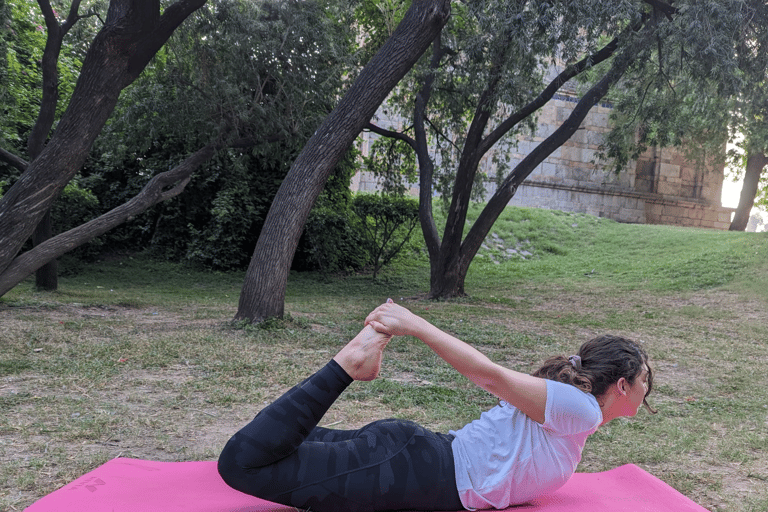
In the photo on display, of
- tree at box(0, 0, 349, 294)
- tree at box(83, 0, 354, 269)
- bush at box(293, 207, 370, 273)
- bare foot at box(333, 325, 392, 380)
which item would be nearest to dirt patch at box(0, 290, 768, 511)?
bare foot at box(333, 325, 392, 380)

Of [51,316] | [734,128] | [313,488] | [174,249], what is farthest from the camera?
[174,249]

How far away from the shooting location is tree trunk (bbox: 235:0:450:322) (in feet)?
24.0

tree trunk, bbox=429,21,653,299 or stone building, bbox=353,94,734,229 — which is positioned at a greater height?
stone building, bbox=353,94,734,229

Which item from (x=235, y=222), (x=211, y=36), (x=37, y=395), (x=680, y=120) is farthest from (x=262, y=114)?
(x=680, y=120)

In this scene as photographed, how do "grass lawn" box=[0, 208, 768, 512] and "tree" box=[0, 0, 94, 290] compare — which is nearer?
"grass lawn" box=[0, 208, 768, 512]

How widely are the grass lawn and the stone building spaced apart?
775 centimetres

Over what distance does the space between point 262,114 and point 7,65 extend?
4197 millimetres

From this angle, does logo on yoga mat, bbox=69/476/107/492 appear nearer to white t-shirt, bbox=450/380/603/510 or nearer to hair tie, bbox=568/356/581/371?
white t-shirt, bbox=450/380/603/510

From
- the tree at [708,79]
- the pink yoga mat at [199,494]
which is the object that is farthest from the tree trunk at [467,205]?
the pink yoga mat at [199,494]

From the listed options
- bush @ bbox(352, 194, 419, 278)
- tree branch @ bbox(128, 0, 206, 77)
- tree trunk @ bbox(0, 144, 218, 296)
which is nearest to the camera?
tree branch @ bbox(128, 0, 206, 77)

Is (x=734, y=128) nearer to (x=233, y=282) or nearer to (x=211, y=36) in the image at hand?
(x=211, y=36)

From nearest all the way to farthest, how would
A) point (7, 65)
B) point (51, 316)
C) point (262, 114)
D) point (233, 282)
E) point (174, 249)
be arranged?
point (51, 316), point (7, 65), point (262, 114), point (233, 282), point (174, 249)

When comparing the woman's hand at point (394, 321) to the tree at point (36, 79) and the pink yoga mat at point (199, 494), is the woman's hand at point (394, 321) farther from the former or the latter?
the tree at point (36, 79)

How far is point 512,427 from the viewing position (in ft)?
7.64
